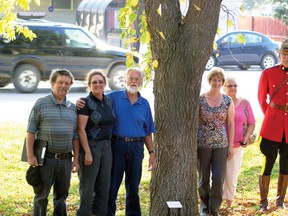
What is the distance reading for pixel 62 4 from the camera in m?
37.5

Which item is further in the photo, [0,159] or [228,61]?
[228,61]

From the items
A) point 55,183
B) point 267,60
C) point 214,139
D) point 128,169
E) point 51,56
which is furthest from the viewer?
point 267,60

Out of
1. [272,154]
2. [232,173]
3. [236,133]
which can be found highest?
[236,133]

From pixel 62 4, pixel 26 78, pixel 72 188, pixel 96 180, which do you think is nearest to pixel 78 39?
pixel 26 78

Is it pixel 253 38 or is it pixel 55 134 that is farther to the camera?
pixel 253 38

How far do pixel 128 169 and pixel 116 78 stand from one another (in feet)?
44.7

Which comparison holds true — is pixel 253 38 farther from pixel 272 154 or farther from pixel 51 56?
pixel 272 154

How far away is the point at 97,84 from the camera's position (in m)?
7.09

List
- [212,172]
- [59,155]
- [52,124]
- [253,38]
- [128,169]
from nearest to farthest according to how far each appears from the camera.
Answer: [52,124] < [59,155] < [128,169] < [212,172] < [253,38]

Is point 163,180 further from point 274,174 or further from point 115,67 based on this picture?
point 115,67

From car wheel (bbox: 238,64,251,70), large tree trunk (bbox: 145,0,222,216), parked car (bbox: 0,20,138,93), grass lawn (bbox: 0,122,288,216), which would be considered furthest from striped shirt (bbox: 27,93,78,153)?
car wheel (bbox: 238,64,251,70)

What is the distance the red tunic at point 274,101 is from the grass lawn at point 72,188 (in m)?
0.94


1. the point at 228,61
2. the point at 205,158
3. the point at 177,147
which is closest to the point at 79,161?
the point at 177,147

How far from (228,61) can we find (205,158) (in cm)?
2134
